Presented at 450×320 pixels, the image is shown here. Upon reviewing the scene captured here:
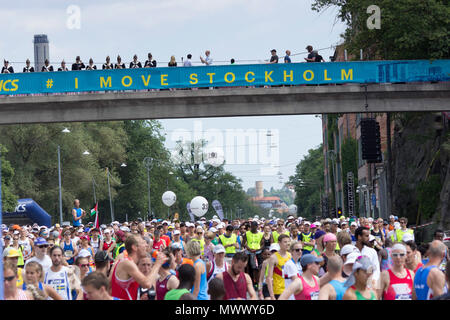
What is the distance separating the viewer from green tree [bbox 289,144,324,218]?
156750 mm

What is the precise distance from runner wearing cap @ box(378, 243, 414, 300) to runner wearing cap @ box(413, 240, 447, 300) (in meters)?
0.43

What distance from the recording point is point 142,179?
9062 centimetres

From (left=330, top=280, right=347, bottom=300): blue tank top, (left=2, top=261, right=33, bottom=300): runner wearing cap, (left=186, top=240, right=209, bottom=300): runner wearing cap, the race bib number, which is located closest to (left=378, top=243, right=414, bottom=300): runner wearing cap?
(left=330, top=280, right=347, bottom=300): blue tank top

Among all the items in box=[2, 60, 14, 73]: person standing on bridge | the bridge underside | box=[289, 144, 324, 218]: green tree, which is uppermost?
box=[2, 60, 14, 73]: person standing on bridge

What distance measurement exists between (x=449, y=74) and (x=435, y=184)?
22.3 feet

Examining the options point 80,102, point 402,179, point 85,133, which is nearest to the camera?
point 80,102

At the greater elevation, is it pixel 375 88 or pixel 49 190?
pixel 375 88

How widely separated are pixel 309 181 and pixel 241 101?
127615 mm

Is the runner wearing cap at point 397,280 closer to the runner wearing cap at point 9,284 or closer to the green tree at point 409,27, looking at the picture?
the runner wearing cap at point 9,284

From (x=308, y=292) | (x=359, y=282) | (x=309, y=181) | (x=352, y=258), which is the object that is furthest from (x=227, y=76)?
(x=309, y=181)

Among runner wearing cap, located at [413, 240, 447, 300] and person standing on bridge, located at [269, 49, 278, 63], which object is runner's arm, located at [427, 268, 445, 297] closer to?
runner wearing cap, located at [413, 240, 447, 300]

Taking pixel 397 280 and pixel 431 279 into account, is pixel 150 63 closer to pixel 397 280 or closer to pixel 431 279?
pixel 397 280
